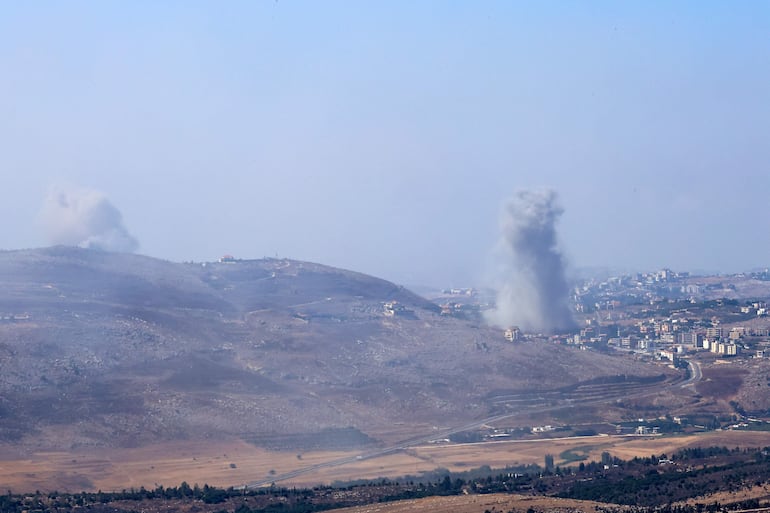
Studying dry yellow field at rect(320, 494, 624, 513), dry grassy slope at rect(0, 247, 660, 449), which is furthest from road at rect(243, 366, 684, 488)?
dry yellow field at rect(320, 494, 624, 513)

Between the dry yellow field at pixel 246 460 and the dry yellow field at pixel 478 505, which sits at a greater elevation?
the dry yellow field at pixel 246 460

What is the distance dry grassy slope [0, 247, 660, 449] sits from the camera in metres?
103

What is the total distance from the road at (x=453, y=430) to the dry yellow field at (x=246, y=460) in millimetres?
1167

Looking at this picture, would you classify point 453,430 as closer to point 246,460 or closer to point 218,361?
point 246,460

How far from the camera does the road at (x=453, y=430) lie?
85125 millimetres

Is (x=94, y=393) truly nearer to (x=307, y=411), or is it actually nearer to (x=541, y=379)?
(x=307, y=411)

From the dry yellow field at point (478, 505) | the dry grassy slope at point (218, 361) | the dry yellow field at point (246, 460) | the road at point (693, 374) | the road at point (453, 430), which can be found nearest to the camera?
the dry yellow field at point (478, 505)

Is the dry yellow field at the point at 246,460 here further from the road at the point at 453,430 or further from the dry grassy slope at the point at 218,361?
the dry grassy slope at the point at 218,361

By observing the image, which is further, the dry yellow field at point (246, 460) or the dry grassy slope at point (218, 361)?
the dry grassy slope at point (218, 361)

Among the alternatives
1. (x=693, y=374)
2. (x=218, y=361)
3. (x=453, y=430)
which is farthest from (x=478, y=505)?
(x=693, y=374)

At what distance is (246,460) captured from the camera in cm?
9131

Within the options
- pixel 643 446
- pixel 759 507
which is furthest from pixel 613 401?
pixel 759 507

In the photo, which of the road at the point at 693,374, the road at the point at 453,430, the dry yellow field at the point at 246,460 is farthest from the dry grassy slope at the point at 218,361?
the road at the point at 693,374

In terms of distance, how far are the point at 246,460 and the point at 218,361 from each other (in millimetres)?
37879
